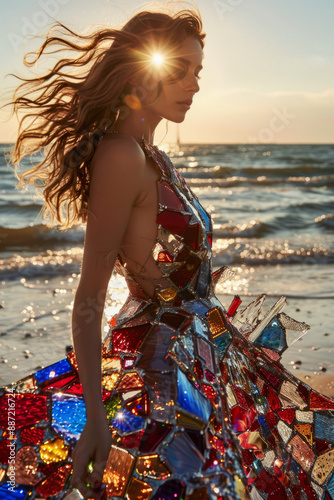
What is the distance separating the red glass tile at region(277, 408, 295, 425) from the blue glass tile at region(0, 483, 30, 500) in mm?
931

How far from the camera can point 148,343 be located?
1651 millimetres

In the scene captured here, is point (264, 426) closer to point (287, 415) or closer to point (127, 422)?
point (287, 415)

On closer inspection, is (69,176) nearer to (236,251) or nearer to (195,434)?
(195,434)

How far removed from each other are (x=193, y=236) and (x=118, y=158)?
41cm

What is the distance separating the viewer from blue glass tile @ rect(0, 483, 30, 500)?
4.90ft

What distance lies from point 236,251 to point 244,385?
26.9ft

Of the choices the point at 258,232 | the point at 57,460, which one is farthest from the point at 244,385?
the point at 258,232

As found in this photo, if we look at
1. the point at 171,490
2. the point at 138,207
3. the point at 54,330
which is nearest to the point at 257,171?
the point at 54,330

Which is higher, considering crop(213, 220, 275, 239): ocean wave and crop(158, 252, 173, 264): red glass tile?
crop(158, 252, 173, 264): red glass tile

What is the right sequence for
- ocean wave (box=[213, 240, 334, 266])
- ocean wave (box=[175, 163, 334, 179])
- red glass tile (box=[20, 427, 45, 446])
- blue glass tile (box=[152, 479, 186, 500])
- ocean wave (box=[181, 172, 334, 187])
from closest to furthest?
blue glass tile (box=[152, 479, 186, 500]), red glass tile (box=[20, 427, 45, 446]), ocean wave (box=[213, 240, 334, 266]), ocean wave (box=[181, 172, 334, 187]), ocean wave (box=[175, 163, 334, 179])

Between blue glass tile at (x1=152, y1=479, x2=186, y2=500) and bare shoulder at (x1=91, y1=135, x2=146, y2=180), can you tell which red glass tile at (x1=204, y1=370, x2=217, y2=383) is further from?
bare shoulder at (x1=91, y1=135, x2=146, y2=180)

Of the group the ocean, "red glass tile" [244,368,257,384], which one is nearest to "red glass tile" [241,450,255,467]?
"red glass tile" [244,368,257,384]

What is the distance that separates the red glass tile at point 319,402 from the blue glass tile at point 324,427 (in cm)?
3

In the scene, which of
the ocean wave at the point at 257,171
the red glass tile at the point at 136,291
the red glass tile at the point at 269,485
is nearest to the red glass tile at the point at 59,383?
the red glass tile at the point at 136,291
